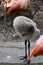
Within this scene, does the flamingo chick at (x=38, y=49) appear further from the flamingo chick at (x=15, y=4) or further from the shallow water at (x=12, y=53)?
the flamingo chick at (x=15, y=4)

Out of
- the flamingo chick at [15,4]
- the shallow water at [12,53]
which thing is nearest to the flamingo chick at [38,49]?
the shallow water at [12,53]

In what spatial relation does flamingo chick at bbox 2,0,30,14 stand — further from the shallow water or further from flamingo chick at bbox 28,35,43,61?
flamingo chick at bbox 28,35,43,61

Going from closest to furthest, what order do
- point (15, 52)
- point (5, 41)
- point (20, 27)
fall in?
point (20, 27) < point (15, 52) < point (5, 41)

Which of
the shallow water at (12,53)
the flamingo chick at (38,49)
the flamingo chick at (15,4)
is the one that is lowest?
the shallow water at (12,53)

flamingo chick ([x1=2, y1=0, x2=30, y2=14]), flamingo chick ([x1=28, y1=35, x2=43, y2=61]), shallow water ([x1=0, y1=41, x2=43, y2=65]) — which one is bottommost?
shallow water ([x1=0, y1=41, x2=43, y2=65])

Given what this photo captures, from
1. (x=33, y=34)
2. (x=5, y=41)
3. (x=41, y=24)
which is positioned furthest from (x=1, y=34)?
(x=33, y=34)

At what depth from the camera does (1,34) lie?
21.5 feet

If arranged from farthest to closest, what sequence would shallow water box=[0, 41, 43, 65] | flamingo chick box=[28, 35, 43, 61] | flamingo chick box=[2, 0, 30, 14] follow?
flamingo chick box=[2, 0, 30, 14] < shallow water box=[0, 41, 43, 65] < flamingo chick box=[28, 35, 43, 61]

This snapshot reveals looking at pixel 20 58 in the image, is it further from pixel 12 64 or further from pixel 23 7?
pixel 23 7

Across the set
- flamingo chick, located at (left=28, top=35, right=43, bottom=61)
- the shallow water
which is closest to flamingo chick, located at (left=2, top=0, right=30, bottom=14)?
the shallow water

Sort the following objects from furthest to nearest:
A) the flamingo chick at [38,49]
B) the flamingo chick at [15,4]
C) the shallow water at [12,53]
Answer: the flamingo chick at [15,4] < the shallow water at [12,53] < the flamingo chick at [38,49]

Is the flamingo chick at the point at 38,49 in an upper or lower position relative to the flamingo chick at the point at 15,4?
upper

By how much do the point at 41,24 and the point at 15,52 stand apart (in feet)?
6.06

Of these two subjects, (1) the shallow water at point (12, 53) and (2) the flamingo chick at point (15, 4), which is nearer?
(1) the shallow water at point (12, 53)
